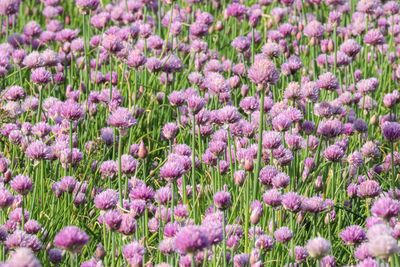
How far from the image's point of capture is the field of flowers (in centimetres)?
196

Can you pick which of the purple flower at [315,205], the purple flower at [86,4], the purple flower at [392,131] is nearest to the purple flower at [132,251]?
the purple flower at [315,205]

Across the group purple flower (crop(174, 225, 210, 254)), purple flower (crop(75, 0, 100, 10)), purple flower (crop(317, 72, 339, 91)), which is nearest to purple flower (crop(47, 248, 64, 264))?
purple flower (crop(174, 225, 210, 254))

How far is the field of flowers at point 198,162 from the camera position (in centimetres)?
196

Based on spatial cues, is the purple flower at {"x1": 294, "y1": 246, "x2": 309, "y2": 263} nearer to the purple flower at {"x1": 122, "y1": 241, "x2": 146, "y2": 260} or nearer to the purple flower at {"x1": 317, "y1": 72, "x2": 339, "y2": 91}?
the purple flower at {"x1": 122, "y1": 241, "x2": 146, "y2": 260}

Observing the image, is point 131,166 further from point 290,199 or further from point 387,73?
point 387,73

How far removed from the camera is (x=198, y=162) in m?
2.66

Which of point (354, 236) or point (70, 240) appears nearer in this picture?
point (70, 240)

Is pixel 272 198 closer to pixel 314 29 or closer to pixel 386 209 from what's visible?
pixel 386 209

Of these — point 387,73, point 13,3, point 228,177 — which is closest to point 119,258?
point 228,177

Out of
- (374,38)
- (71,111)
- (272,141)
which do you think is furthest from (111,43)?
(374,38)

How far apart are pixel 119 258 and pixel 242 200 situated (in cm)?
55

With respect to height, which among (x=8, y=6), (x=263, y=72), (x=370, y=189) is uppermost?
(x=263, y=72)

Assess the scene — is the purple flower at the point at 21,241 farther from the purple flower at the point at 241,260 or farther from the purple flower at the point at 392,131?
the purple flower at the point at 392,131

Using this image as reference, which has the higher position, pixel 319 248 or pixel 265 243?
pixel 319 248
